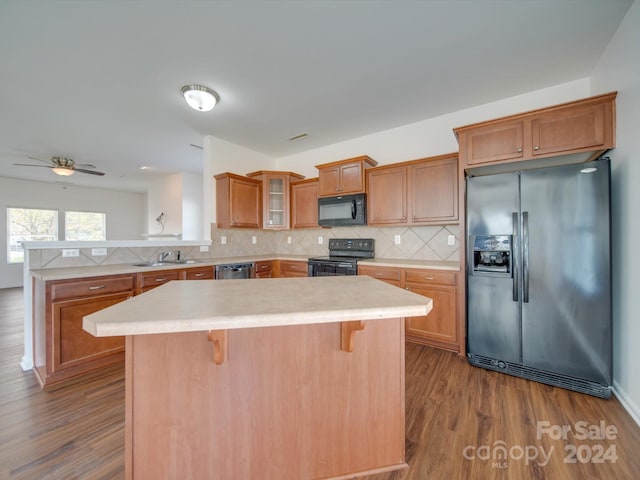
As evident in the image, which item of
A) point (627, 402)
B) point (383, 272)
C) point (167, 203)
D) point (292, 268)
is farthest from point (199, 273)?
point (167, 203)

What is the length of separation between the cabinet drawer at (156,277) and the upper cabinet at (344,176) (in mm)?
2218

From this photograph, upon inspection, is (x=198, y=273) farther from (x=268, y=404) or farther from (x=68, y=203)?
(x=68, y=203)

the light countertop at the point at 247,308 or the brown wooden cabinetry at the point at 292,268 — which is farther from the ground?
the light countertop at the point at 247,308

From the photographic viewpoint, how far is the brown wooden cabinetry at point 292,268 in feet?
12.6

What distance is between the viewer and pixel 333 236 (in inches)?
163

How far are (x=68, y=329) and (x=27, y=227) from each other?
277 inches

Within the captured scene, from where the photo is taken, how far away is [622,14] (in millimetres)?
1739

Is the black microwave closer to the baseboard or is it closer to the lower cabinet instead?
the lower cabinet

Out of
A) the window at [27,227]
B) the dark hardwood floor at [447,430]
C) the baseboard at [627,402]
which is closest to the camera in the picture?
the dark hardwood floor at [447,430]

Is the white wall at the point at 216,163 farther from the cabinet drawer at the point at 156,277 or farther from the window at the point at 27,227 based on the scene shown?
the window at the point at 27,227

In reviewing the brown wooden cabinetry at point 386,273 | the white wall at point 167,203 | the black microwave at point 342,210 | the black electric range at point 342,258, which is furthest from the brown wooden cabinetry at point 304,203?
the white wall at point 167,203

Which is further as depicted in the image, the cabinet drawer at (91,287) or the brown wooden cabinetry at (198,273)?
the brown wooden cabinetry at (198,273)

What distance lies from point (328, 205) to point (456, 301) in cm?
209

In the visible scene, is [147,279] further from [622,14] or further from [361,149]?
[622,14]
